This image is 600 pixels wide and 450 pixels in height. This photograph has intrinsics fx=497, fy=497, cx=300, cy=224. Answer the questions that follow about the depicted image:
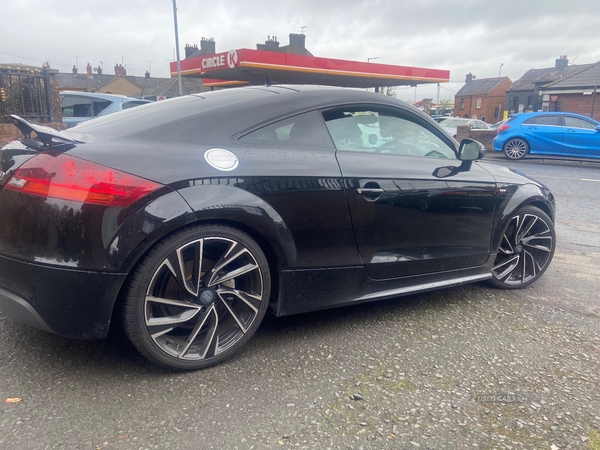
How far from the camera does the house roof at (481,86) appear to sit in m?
66.7

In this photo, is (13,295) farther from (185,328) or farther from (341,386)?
(341,386)

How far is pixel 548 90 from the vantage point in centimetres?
3422

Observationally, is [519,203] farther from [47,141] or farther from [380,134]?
[47,141]

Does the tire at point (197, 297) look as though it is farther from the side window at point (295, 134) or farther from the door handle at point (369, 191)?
the door handle at point (369, 191)

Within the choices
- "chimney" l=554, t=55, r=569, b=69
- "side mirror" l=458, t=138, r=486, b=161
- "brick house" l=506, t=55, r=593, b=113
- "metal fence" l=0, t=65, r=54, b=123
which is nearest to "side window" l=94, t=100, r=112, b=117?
"metal fence" l=0, t=65, r=54, b=123

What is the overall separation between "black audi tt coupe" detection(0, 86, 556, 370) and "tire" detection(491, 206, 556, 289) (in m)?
0.35

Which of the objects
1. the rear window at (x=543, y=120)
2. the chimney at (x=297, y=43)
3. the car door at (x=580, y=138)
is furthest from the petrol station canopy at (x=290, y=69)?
the chimney at (x=297, y=43)

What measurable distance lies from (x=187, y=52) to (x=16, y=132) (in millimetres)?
38372

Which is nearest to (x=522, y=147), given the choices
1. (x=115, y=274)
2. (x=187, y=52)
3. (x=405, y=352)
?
(x=405, y=352)

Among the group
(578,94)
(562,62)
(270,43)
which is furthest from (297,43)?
(562,62)

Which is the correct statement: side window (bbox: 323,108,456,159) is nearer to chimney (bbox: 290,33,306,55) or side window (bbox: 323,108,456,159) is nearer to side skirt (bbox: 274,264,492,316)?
side skirt (bbox: 274,264,492,316)

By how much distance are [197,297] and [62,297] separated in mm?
604

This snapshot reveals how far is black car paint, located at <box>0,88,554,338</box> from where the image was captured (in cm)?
220

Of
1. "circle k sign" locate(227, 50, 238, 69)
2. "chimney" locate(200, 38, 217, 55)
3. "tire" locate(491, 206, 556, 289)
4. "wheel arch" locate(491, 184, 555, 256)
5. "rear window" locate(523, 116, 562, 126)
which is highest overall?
"chimney" locate(200, 38, 217, 55)
